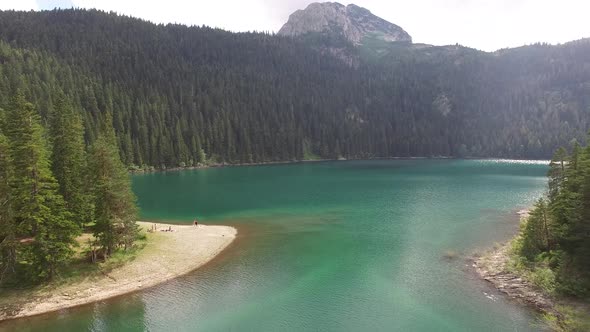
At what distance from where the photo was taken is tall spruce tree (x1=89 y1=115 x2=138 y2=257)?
148 ft

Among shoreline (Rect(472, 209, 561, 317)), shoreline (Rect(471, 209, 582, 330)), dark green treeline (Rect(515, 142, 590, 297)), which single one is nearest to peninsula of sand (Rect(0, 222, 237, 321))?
shoreline (Rect(472, 209, 561, 317))

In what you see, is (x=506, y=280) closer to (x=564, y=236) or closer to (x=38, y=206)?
(x=564, y=236)

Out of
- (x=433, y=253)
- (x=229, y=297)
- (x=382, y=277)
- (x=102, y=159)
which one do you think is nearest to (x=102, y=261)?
(x=102, y=159)

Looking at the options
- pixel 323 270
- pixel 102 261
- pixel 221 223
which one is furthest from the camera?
pixel 221 223

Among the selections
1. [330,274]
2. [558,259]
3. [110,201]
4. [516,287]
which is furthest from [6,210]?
[558,259]

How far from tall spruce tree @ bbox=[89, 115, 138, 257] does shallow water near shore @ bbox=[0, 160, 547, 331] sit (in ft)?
29.3

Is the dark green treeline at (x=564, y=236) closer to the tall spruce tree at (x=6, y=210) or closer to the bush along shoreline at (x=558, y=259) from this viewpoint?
the bush along shoreline at (x=558, y=259)

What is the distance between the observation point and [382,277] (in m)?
46.1

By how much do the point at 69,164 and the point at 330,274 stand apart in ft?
120

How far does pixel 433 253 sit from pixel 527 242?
12.4 metres

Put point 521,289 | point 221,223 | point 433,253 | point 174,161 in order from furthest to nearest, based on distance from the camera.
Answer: point 174,161, point 221,223, point 433,253, point 521,289

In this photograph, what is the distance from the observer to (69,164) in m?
51.0

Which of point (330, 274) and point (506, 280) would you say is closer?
point (506, 280)

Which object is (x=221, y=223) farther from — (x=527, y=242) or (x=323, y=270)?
(x=527, y=242)
